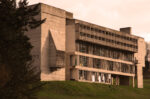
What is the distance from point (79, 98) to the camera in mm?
67188

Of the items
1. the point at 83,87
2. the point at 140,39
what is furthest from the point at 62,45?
the point at 140,39

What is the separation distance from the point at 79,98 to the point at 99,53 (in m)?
31.3

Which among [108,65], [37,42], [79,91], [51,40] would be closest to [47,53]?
[51,40]

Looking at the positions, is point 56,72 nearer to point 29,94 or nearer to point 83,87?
point 83,87

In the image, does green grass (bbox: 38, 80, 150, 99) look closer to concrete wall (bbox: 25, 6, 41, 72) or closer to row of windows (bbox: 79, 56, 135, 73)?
concrete wall (bbox: 25, 6, 41, 72)

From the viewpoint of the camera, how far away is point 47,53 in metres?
82.4

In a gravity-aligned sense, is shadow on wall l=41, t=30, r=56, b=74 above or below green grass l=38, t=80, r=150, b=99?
above

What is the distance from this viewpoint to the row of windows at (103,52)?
3574 inches

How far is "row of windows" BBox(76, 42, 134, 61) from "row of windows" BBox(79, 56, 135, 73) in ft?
5.83

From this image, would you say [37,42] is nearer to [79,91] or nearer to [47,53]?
[47,53]

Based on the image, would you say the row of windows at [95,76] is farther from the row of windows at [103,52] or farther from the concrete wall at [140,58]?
the concrete wall at [140,58]

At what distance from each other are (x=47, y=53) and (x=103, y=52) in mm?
20973

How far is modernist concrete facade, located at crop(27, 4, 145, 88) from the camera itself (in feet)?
269

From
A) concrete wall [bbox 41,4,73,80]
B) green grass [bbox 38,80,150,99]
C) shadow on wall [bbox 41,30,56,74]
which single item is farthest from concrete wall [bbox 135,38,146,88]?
shadow on wall [bbox 41,30,56,74]
